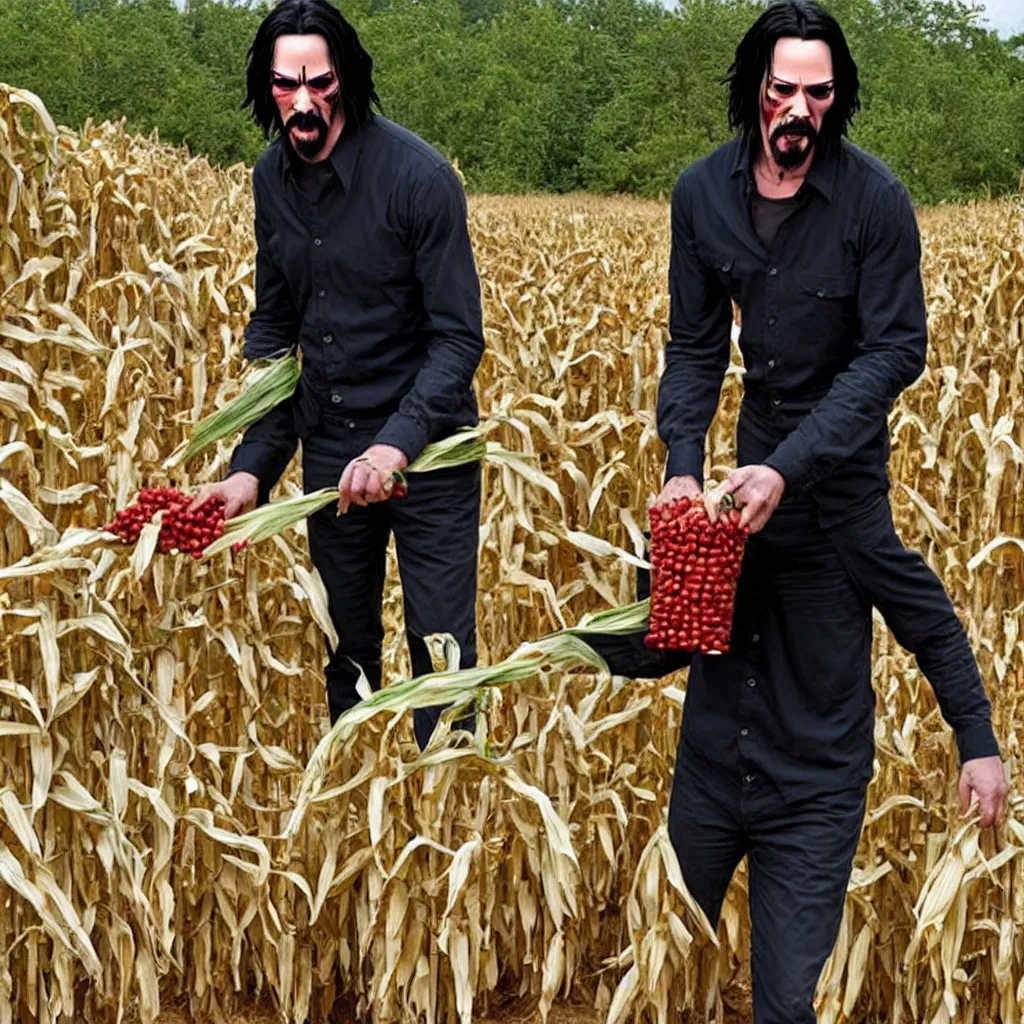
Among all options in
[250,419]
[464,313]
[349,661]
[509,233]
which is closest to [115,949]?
[349,661]

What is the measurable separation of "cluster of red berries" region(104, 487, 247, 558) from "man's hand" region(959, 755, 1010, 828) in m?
1.53

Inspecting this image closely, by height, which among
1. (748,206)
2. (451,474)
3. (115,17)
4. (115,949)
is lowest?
(115,949)

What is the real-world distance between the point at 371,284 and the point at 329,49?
543mm

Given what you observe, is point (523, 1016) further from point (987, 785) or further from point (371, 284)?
point (371, 284)

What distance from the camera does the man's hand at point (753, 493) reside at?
2.81 metres

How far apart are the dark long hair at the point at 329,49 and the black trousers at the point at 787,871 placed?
170 centimetres

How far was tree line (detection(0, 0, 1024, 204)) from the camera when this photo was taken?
43.2 metres

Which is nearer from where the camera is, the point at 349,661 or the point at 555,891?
the point at 555,891

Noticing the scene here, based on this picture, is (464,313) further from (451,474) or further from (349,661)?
(349,661)

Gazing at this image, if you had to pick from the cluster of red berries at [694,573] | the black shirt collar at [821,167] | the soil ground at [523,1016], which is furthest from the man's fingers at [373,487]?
the soil ground at [523,1016]

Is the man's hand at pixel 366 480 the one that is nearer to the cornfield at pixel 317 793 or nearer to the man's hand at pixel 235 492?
the man's hand at pixel 235 492

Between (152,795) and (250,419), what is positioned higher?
(250,419)

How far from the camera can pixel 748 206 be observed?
296 centimetres

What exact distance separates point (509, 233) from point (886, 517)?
37.6ft
